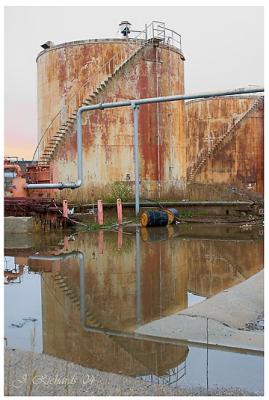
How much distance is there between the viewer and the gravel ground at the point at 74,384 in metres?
4.36

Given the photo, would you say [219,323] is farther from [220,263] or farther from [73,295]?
[220,263]

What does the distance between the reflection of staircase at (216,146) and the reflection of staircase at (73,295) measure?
21.7 metres

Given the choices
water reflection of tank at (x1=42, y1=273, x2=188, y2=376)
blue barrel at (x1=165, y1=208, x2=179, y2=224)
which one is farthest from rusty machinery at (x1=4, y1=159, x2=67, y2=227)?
water reflection of tank at (x1=42, y1=273, x2=188, y2=376)

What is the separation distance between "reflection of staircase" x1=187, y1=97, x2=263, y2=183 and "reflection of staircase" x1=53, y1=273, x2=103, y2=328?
854 inches

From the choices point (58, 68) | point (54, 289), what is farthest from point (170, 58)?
point (54, 289)

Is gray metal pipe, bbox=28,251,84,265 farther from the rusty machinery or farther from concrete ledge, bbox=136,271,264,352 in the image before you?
the rusty machinery

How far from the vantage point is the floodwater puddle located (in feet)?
16.6

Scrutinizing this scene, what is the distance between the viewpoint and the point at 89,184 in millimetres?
22062

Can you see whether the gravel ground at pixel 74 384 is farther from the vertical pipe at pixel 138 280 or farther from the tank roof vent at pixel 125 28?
the tank roof vent at pixel 125 28

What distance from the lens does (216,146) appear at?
30.0 meters

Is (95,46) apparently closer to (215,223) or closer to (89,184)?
(89,184)

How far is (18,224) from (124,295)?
8.12 metres

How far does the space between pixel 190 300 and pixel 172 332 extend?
1837 millimetres

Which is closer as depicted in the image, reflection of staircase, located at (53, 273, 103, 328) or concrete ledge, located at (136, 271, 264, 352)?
concrete ledge, located at (136, 271, 264, 352)
